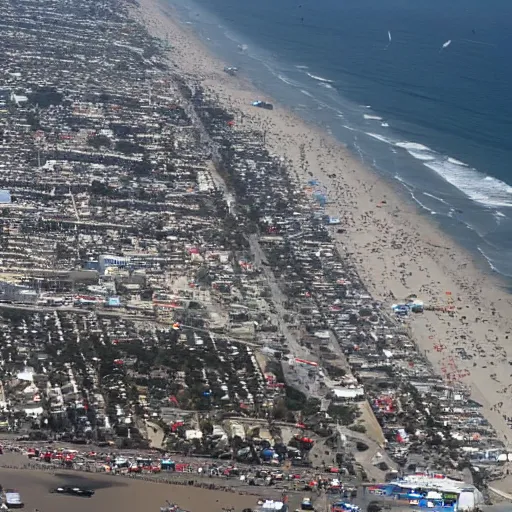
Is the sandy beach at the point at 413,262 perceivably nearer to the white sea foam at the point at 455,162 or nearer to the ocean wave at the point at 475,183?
the ocean wave at the point at 475,183

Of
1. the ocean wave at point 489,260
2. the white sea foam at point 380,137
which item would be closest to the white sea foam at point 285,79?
the white sea foam at point 380,137

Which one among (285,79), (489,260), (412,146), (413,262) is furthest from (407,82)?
(413,262)

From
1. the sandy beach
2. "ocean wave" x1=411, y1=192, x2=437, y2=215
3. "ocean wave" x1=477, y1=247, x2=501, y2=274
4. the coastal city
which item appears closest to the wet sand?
the coastal city

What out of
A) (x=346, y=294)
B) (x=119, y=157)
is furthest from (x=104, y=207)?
(x=346, y=294)

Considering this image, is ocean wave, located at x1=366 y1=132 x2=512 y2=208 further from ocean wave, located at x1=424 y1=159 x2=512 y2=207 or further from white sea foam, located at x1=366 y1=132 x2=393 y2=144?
white sea foam, located at x1=366 y1=132 x2=393 y2=144

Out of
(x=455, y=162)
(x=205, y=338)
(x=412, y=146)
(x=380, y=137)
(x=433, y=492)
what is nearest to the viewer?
(x=433, y=492)

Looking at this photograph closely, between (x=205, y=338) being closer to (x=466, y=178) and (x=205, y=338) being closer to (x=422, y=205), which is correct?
(x=422, y=205)
